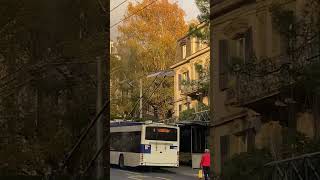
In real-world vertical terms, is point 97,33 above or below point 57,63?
above

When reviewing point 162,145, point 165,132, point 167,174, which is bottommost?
point 167,174

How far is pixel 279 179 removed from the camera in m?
1.77

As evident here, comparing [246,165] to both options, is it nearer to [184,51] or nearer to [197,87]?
[197,87]

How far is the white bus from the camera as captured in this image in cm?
253

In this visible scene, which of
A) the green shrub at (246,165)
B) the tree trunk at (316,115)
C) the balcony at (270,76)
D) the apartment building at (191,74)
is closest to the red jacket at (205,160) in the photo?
the green shrub at (246,165)

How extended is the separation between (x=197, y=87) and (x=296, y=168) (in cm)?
65

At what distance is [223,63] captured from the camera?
2.09m

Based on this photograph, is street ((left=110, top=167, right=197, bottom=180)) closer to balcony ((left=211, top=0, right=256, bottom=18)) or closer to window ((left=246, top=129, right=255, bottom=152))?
window ((left=246, top=129, right=255, bottom=152))

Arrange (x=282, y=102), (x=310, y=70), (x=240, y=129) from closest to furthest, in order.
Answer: (x=310, y=70) < (x=282, y=102) < (x=240, y=129)

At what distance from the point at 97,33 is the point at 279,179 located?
4.00ft

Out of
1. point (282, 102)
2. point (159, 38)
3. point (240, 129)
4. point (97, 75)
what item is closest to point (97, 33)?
point (97, 75)

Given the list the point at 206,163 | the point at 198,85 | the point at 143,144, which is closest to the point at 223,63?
the point at 198,85

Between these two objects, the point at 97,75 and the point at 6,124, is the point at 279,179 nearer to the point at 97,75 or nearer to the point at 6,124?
the point at 97,75

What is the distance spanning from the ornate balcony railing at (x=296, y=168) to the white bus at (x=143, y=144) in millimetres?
514
